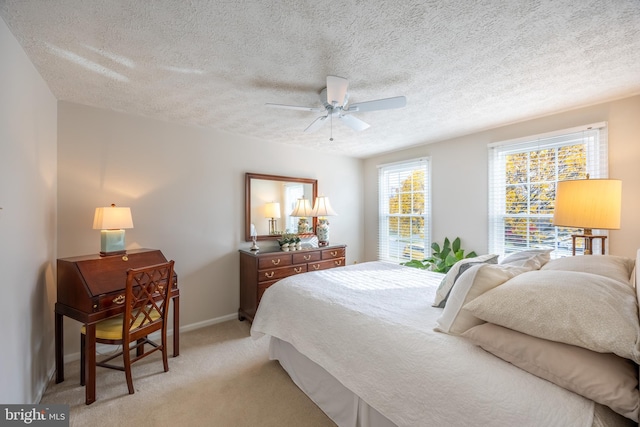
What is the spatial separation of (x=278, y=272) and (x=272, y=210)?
93 cm

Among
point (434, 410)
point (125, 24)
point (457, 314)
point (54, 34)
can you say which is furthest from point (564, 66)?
point (54, 34)

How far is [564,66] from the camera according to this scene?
78.1 inches

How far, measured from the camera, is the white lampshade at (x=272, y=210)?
12.9 ft

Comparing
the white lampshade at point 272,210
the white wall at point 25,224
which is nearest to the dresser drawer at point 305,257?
the white lampshade at point 272,210

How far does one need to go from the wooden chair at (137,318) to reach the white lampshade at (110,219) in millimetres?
534

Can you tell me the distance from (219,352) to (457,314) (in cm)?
239

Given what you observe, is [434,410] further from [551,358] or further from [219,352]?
[219,352]

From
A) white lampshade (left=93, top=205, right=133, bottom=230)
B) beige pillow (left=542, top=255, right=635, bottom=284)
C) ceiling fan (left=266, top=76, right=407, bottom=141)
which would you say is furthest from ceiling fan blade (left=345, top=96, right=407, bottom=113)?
white lampshade (left=93, top=205, right=133, bottom=230)

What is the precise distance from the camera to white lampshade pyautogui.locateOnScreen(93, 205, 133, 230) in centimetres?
242

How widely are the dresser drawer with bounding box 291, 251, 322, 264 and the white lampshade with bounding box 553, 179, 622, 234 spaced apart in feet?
8.91

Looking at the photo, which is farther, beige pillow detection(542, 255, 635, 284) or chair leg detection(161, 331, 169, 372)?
chair leg detection(161, 331, 169, 372)

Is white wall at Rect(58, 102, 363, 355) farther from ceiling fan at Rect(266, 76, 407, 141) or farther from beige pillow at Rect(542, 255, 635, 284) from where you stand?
beige pillow at Rect(542, 255, 635, 284)

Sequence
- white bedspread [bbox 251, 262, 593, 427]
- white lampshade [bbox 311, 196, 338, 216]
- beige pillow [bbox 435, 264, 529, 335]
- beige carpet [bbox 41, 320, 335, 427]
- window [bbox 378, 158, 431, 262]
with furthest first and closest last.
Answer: window [bbox 378, 158, 431, 262], white lampshade [bbox 311, 196, 338, 216], beige carpet [bbox 41, 320, 335, 427], beige pillow [bbox 435, 264, 529, 335], white bedspread [bbox 251, 262, 593, 427]

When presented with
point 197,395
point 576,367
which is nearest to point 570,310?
point 576,367
